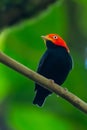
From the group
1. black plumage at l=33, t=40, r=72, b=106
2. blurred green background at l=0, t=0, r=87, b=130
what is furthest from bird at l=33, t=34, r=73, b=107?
blurred green background at l=0, t=0, r=87, b=130

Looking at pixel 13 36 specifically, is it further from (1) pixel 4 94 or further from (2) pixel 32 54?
(1) pixel 4 94

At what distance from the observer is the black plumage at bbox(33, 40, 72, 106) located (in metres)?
0.99

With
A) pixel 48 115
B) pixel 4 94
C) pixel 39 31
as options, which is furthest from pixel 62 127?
pixel 39 31

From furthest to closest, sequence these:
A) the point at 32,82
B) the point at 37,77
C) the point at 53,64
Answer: the point at 32,82 → the point at 53,64 → the point at 37,77

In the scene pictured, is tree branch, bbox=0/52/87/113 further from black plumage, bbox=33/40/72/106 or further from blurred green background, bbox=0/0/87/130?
blurred green background, bbox=0/0/87/130

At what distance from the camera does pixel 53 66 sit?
100 centimetres

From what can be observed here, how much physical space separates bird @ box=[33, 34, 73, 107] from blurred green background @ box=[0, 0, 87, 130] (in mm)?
291

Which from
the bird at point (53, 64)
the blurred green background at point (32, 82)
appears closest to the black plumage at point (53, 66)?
the bird at point (53, 64)

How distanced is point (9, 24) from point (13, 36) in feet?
0.50

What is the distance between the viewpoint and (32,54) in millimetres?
1333

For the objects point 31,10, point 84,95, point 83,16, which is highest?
point 83,16

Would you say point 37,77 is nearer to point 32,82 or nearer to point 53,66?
point 53,66

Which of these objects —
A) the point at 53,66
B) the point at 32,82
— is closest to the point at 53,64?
the point at 53,66

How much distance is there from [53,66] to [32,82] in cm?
36
